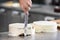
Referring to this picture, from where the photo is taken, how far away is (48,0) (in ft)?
15.6

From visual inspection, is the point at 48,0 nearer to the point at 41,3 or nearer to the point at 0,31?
the point at 41,3

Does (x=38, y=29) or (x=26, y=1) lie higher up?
(x=26, y=1)

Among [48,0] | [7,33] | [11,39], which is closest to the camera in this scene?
[11,39]

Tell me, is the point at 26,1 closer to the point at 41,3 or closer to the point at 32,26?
the point at 32,26

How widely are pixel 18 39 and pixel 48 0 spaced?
12.2 feet

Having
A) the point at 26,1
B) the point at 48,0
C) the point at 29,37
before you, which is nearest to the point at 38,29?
the point at 29,37

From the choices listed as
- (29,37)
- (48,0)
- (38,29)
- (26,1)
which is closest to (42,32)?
(38,29)

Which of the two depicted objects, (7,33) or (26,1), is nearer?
(26,1)

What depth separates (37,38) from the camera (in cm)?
113

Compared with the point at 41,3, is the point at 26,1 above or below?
above

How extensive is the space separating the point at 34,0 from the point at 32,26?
3662 mm

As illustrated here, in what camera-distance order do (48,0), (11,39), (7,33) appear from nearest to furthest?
(11,39) → (7,33) → (48,0)

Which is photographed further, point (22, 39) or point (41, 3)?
point (41, 3)

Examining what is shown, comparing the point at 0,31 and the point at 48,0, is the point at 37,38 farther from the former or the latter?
the point at 48,0
